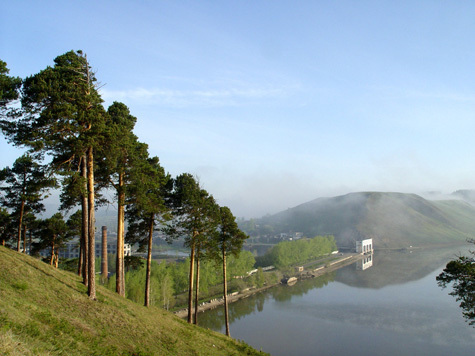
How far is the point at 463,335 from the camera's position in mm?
39750

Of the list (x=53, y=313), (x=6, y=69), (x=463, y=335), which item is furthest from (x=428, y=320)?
(x=6, y=69)

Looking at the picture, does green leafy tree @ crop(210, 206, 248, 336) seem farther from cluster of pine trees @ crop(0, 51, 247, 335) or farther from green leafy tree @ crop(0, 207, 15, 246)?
green leafy tree @ crop(0, 207, 15, 246)

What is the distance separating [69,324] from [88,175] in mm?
7368

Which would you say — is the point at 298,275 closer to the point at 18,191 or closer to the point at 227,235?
the point at 227,235

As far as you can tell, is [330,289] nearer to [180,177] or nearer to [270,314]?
[270,314]

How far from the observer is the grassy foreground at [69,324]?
925 centimetres

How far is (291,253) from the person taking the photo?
104 metres

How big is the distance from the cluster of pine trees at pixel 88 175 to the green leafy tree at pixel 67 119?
0.14 feet

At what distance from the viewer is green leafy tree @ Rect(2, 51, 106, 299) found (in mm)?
14344

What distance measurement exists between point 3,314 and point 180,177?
15.6 metres

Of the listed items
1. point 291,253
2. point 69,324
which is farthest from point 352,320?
point 291,253

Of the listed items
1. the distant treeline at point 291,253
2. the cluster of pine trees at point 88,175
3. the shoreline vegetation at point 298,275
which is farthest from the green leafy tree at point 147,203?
the distant treeline at point 291,253

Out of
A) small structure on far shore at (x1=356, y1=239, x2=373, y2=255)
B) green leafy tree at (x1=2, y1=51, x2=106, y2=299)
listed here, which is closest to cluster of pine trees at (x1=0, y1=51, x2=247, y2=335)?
green leafy tree at (x1=2, y1=51, x2=106, y2=299)

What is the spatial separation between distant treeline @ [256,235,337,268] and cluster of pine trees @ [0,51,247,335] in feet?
241
